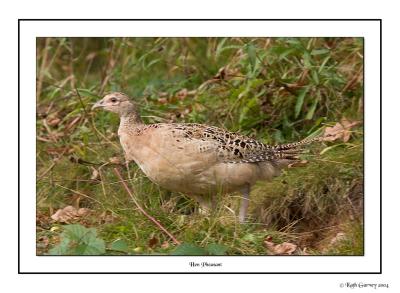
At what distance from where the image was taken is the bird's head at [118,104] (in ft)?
24.5

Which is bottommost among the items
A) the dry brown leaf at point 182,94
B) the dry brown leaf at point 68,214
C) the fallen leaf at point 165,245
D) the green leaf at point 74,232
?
the fallen leaf at point 165,245

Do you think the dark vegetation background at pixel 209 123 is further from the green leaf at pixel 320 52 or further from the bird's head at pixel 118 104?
the bird's head at pixel 118 104

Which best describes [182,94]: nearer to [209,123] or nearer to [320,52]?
[209,123]

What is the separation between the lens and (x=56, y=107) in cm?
973

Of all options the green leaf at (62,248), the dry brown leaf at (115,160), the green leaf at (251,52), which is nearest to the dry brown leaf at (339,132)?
the green leaf at (251,52)

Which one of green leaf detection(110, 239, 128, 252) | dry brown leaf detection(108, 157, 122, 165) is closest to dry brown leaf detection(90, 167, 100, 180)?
dry brown leaf detection(108, 157, 122, 165)

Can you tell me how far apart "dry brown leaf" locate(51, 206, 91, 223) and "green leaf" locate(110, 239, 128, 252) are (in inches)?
36.6

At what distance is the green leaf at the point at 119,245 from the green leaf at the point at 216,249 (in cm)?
63

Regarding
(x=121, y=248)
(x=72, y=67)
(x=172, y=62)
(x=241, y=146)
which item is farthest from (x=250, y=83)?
(x=72, y=67)

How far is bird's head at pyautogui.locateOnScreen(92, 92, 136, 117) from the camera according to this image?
7477mm

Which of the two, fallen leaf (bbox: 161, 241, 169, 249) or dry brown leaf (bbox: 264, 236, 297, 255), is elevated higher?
fallen leaf (bbox: 161, 241, 169, 249)

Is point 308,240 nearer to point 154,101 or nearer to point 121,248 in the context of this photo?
point 121,248

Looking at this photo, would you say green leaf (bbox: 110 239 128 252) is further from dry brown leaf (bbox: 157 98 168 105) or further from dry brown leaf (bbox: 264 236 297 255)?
dry brown leaf (bbox: 157 98 168 105)
